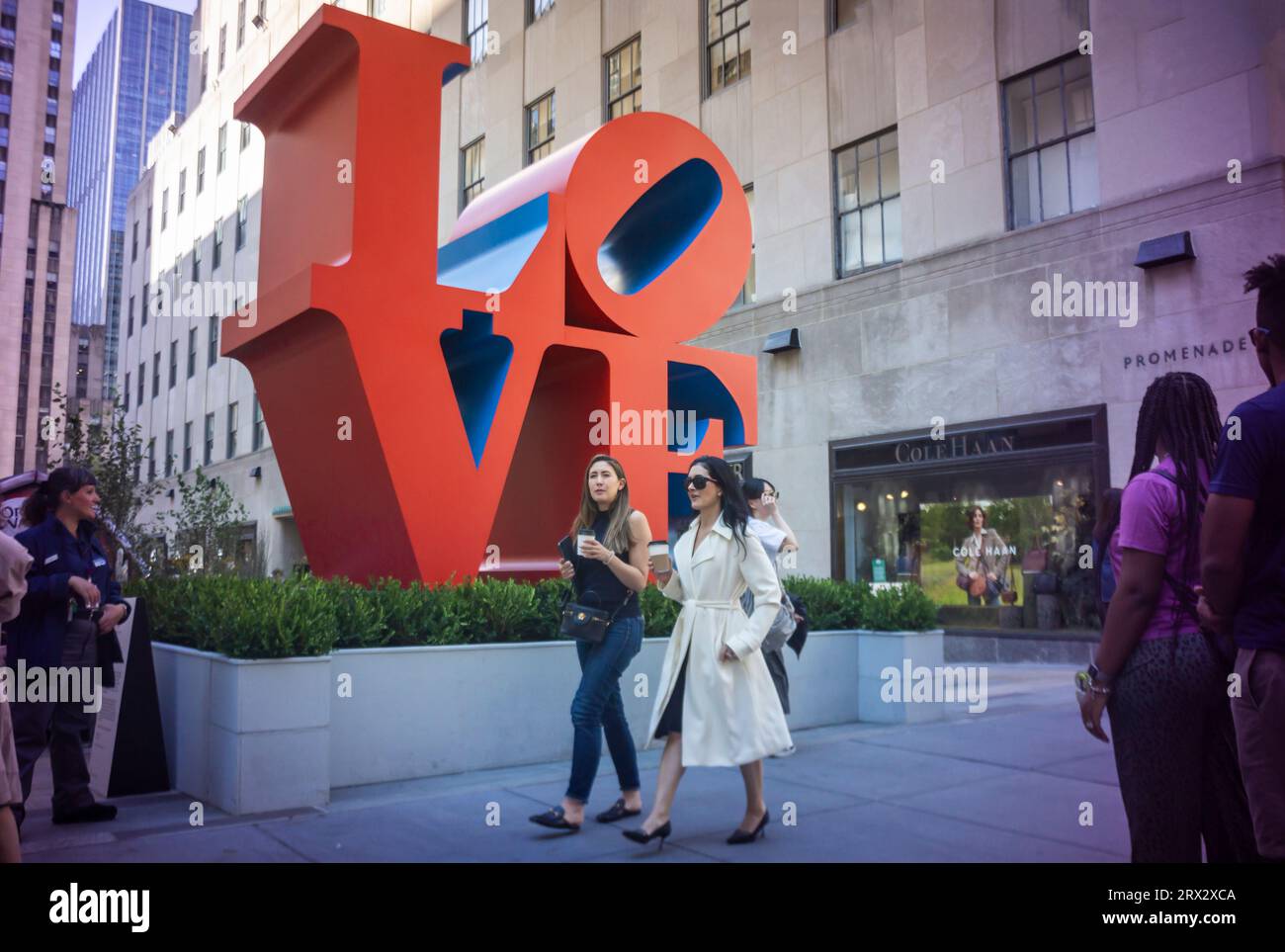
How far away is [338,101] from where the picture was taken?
900 centimetres

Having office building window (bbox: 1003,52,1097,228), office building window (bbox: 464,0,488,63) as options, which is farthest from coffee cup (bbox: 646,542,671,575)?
office building window (bbox: 464,0,488,63)

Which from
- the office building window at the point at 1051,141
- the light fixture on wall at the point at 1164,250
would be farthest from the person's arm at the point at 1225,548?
the office building window at the point at 1051,141

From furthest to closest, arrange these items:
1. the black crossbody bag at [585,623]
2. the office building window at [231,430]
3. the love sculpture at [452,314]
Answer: the office building window at [231,430] → the love sculpture at [452,314] → the black crossbody bag at [585,623]

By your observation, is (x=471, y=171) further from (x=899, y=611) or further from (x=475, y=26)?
(x=899, y=611)

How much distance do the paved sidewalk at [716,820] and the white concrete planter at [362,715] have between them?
16 cm

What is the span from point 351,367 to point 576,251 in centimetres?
258

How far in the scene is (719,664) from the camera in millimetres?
5121

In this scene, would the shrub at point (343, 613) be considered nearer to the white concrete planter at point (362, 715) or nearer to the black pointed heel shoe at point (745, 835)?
the white concrete planter at point (362, 715)

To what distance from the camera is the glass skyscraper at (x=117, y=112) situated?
154 metres

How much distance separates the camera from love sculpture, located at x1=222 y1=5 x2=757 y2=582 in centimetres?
851

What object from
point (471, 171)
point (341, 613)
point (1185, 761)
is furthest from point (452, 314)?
point (471, 171)

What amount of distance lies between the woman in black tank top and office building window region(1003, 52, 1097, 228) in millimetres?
11363

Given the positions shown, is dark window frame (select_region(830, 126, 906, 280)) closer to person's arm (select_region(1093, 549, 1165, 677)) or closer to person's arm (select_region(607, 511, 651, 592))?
person's arm (select_region(607, 511, 651, 592))
